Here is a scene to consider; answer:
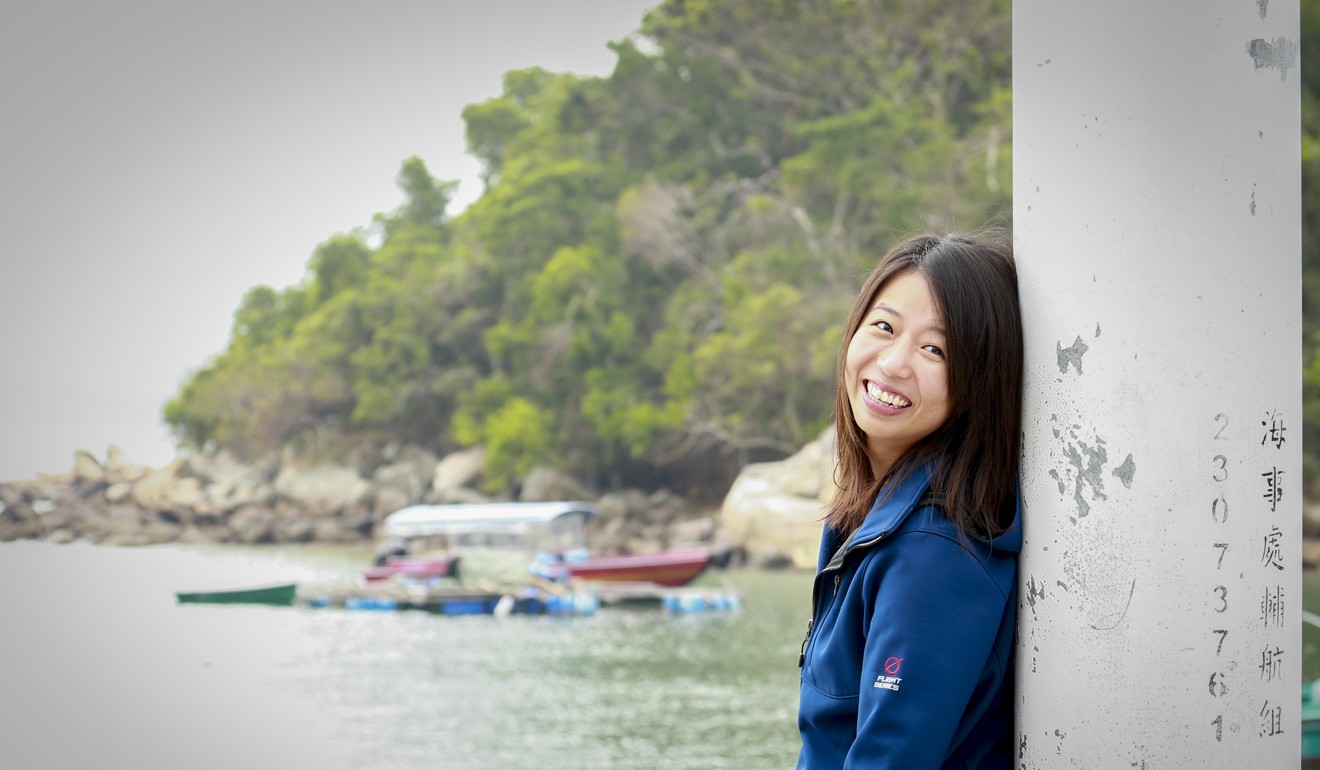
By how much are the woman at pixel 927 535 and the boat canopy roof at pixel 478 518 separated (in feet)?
46.1

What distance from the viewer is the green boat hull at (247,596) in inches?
543

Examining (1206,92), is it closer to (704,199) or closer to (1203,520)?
(1203,520)

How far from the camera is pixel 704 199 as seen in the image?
22.2 meters

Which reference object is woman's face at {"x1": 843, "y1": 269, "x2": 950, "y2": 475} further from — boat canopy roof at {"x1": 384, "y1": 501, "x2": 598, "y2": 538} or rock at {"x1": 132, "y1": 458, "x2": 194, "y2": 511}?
rock at {"x1": 132, "y1": 458, "x2": 194, "y2": 511}

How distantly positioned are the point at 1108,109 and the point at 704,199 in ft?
70.6

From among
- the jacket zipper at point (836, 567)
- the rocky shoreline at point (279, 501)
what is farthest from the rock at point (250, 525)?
the jacket zipper at point (836, 567)

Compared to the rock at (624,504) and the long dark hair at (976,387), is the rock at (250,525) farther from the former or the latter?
the long dark hair at (976,387)

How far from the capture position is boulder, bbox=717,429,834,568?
16484 mm

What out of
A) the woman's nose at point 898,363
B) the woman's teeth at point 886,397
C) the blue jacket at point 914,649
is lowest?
the blue jacket at point 914,649

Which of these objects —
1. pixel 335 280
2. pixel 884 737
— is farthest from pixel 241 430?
pixel 884 737

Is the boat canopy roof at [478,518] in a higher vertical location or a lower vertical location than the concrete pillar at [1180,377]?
lower

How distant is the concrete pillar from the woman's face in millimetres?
171

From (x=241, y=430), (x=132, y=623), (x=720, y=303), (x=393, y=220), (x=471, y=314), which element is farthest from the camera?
(x=393, y=220)

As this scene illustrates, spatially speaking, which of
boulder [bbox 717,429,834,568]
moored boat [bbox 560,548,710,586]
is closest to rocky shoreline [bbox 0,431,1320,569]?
boulder [bbox 717,429,834,568]
